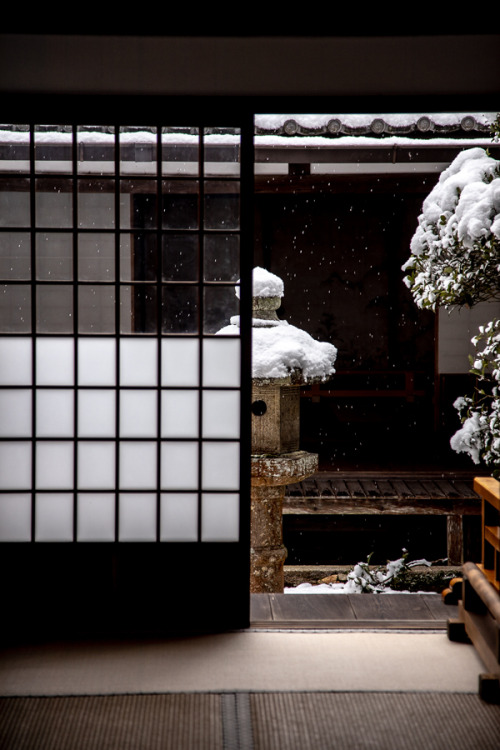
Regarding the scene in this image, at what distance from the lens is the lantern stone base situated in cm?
509

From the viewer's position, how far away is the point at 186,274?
12.4ft

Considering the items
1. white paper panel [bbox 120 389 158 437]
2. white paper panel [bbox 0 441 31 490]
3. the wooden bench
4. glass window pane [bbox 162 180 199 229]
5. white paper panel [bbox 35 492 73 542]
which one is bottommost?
the wooden bench

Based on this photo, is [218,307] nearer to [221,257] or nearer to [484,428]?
[221,257]

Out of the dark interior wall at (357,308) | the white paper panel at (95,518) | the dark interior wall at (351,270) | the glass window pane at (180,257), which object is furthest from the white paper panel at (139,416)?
the dark interior wall at (351,270)

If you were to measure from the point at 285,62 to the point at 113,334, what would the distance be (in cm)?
154

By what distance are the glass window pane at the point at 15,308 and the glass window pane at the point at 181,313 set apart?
699 millimetres

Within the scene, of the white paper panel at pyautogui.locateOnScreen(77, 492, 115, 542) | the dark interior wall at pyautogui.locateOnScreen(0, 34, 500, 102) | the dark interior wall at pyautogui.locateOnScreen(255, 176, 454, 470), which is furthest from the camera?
the dark interior wall at pyautogui.locateOnScreen(255, 176, 454, 470)

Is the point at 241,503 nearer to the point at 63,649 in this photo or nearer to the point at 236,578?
the point at 236,578

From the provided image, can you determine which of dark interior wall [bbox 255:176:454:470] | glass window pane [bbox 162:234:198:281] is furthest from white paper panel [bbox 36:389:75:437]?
dark interior wall [bbox 255:176:454:470]

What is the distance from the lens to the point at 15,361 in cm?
377

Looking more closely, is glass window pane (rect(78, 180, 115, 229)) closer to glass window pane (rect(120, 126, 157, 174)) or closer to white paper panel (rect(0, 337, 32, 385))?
glass window pane (rect(120, 126, 157, 174))

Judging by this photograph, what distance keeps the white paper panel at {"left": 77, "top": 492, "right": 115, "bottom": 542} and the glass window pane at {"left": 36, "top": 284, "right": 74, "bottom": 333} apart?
0.87 m

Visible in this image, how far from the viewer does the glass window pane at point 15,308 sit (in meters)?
3.75

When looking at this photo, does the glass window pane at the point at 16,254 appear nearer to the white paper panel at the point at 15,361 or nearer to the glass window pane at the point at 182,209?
the white paper panel at the point at 15,361
